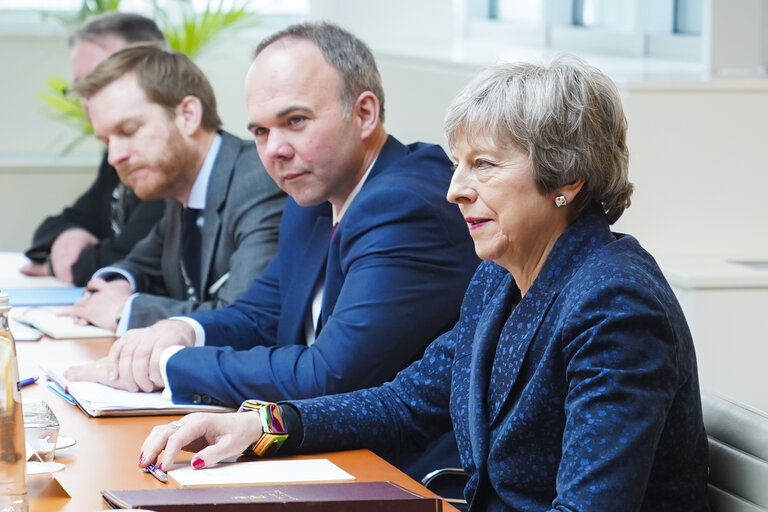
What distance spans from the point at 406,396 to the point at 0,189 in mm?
4706

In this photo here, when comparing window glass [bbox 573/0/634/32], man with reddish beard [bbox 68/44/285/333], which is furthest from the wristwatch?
window glass [bbox 573/0/634/32]

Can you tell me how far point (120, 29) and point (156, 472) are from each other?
304 cm

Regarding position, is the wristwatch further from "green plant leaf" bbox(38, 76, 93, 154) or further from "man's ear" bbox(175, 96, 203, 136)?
"green plant leaf" bbox(38, 76, 93, 154)

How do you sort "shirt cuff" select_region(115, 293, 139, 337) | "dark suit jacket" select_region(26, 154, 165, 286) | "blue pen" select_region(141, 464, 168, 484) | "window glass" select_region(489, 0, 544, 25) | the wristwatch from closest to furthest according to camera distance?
"blue pen" select_region(141, 464, 168, 484) → the wristwatch → "shirt cuff" select_region(115, 293, 139, 337) → "dark suit jacket" select_region(26, 154, 165, 286) → "window glass" select_region(489, 0, 544, 25)

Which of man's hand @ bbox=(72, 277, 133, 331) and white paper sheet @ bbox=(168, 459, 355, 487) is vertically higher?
white paper sheet @ bbox=(168, 459, 355, 487)

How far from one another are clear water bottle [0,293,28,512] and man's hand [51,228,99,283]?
8.01ft

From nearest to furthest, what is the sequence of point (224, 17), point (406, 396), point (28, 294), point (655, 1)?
point (406, 396) → point (28, 294) → point (655, 1) → point (224, 17)

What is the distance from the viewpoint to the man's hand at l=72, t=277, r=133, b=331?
299cm

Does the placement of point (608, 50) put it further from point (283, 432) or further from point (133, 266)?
point (283, 432)

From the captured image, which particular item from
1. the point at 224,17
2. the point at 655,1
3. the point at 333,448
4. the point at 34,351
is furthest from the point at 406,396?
the point at 224,17

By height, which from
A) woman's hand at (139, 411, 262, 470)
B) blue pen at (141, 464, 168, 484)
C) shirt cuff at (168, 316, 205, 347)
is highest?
woman's hand at (139, 411, 262, 470)

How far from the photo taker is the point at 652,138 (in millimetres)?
2832

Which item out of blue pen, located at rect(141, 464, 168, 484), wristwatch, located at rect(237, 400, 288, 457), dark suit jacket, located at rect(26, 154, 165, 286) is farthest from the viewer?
dark suit jacket, located at rect(26, 154, 165, 286)

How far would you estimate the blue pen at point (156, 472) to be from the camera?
1653 mm
